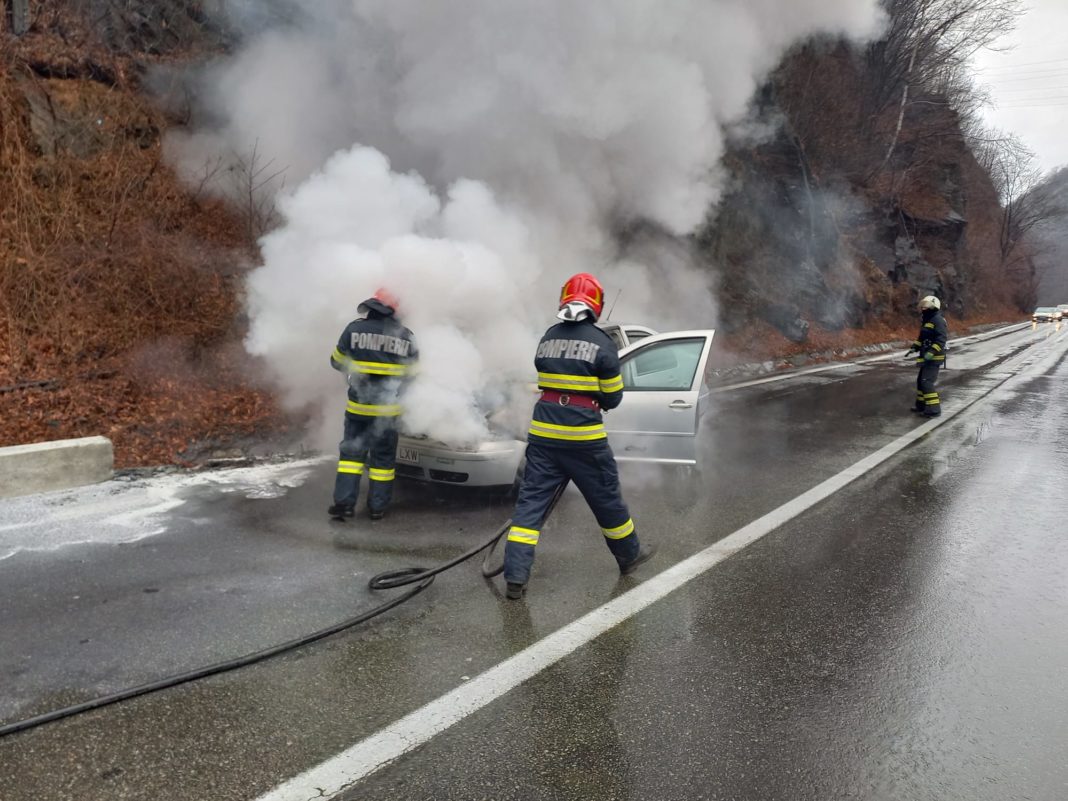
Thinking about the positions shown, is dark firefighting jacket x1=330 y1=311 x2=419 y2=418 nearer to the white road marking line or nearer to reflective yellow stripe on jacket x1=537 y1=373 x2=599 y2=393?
reflective yellow stripe on jacket x1=537 y1=373 x2=599 y2=393

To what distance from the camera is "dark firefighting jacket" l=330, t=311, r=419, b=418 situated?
4895 mm

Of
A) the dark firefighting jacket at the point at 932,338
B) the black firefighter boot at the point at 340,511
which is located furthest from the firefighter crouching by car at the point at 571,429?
the dark firefighting jacket at the point at 932,338

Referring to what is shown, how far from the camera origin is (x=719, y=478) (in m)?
6.52

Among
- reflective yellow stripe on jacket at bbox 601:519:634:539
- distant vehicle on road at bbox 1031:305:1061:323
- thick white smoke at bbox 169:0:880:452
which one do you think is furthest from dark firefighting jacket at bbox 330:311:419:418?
distant vehicle on road at bbox 1031:305:1061:323

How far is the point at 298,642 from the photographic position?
3264 mm

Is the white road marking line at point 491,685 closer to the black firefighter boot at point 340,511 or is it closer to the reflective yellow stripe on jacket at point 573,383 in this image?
the reflective yellow stripe on jacket at point 573,383

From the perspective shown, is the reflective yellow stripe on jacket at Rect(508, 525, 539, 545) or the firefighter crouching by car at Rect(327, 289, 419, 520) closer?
the reflective yellow stripe on jacket at Rect(508, 525, 539, 545)

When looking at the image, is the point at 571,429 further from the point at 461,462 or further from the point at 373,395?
the point at 373,395

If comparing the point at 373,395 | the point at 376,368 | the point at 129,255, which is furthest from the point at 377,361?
the point at 129,255

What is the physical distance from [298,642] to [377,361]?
211 centimetres

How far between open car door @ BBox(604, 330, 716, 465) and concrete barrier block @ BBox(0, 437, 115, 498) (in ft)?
13.0

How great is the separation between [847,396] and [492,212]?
299 inches

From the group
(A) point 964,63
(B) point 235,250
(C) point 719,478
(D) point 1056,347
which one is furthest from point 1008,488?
(A) point 964,63

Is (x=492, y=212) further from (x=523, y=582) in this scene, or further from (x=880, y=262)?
(x=880, y=262)
